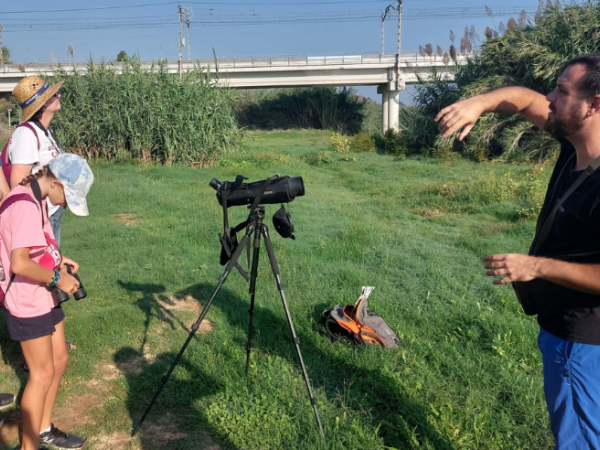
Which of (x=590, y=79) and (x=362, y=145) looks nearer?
(x=590, y=79)

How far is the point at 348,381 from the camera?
3572 millimetres

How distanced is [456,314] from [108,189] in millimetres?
8433

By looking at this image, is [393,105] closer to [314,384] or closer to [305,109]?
[305,109]

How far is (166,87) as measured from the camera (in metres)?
15.0

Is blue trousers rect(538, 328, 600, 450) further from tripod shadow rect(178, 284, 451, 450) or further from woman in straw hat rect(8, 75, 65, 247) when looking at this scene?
woman in straw hat rect(8, 75, 65, 247)

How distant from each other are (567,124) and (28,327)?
2695 mm

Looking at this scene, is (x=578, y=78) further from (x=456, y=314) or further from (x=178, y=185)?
(x=178, y=185)

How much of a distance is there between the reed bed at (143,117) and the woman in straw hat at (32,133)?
10939 mm

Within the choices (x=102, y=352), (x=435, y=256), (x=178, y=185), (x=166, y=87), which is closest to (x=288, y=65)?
(x=166, y=87)

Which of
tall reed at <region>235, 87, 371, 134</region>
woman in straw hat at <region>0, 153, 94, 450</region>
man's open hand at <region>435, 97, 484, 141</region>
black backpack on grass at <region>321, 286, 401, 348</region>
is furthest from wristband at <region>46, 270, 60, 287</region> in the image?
tall reed at <region>235, 87, 371, 134</region>

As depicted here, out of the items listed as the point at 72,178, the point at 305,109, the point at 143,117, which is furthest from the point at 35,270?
the point at 305,109

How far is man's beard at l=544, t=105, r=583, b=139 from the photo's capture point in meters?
1.90

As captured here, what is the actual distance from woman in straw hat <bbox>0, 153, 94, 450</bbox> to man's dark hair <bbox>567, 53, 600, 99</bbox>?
2.30 meters

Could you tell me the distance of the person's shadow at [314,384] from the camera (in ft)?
9.98
